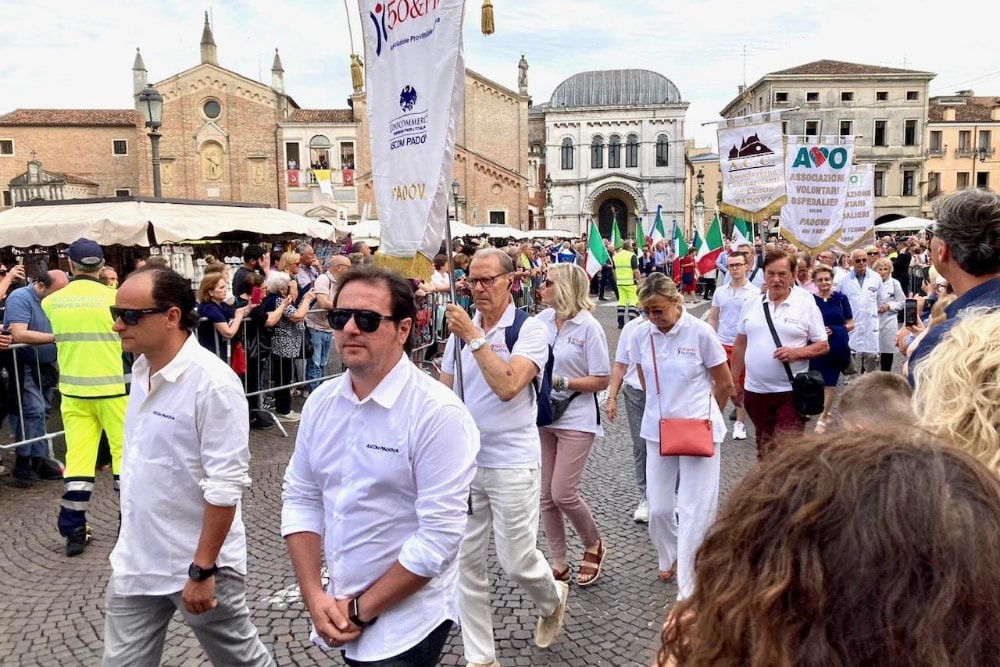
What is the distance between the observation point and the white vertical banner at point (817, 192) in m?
8.86

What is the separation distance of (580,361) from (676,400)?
64 centimetres

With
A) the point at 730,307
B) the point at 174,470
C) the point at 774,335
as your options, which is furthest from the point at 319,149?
the point at 174,470

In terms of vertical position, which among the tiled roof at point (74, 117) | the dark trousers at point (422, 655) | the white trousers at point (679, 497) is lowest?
the white trousers at point (679, 497)

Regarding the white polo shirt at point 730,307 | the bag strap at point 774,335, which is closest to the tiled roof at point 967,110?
the white polo shirt at point 730,307

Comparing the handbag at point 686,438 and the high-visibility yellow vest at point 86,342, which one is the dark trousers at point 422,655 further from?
the high-visibility yellow vest at point 86,342

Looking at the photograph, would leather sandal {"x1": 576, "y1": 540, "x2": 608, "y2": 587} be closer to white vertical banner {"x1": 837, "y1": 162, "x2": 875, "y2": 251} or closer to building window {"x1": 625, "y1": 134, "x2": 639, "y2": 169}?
white vertical banner {"x1": 837, "y1": 162, "x2": 875, "y2": 251}

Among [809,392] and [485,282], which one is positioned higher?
[485,282]

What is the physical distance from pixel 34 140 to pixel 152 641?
2332 inches

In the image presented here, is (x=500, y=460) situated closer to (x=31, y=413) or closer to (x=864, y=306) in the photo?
(x=31, y=413)

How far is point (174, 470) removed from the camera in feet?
8.70

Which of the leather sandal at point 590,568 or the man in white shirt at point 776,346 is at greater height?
the man in white shirt at point 776,346

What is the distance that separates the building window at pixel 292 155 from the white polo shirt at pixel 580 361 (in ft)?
154

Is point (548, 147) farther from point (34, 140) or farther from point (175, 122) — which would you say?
point (34, 140)

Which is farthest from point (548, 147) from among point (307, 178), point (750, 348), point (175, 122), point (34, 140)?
point (750, 348)
